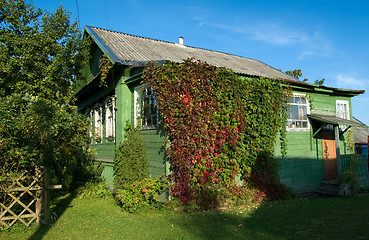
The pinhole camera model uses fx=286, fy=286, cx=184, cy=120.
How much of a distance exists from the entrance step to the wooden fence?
9482mm

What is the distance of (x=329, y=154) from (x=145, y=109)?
8.19 m

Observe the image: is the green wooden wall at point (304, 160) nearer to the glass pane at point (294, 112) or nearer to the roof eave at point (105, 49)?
the glass pane at point (294, 112)

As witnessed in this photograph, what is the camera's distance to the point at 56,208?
27.5 ft

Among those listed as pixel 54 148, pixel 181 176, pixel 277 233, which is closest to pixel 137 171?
pixel 181 176

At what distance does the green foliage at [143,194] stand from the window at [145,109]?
Answer: 170cm

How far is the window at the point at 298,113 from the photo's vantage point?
11239mm

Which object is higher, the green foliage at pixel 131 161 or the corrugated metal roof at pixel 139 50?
the corrugated metal roof at pixel 139 50

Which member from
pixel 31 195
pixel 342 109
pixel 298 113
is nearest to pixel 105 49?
pixel 31 195

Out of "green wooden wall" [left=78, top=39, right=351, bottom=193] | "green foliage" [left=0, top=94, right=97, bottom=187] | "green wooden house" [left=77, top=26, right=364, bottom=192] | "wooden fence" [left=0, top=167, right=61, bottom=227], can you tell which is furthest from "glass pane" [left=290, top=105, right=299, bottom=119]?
"wooden fence" [left=0, top=167, right=61, bottom=227]

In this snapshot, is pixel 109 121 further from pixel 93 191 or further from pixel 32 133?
pixel 32 133

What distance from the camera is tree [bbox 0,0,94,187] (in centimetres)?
624

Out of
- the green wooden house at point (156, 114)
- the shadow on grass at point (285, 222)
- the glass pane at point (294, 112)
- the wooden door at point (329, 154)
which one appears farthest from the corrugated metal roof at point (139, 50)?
the shadow on grass at point (285, 222)

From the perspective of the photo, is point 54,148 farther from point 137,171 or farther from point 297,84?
point 297,84

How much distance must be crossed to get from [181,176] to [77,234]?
2868 millimetres
